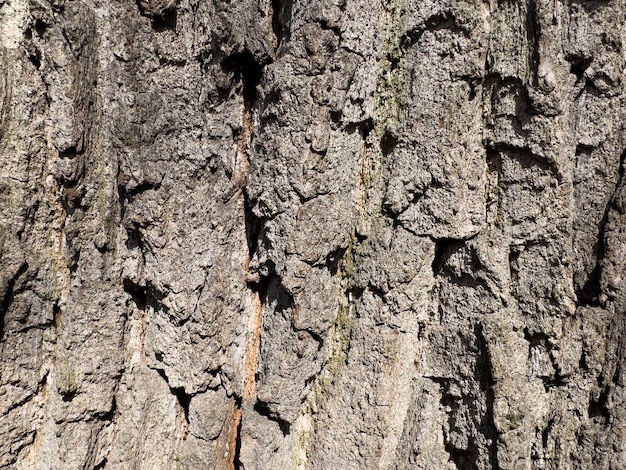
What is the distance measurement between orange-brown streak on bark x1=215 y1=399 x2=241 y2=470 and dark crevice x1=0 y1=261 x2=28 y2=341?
73cm

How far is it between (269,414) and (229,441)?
0.57 ft

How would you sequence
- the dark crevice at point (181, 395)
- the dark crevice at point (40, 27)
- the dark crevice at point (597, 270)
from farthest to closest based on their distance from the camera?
the dark crevice at point (181, 395)
the dark crevice at point (597, 270)
the dark crevice at point (40, 27)

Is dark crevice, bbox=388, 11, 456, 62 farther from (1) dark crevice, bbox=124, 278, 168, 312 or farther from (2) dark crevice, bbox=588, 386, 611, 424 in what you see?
(2) dark crevice, bbox=588, 386, 611, 424

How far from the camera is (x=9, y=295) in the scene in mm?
1533

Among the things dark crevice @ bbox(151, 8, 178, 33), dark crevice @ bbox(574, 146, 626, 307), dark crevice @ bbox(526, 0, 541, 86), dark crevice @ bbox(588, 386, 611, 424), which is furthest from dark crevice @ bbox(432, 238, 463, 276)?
dark crevice @ bbox(151, 8, 178, 33)

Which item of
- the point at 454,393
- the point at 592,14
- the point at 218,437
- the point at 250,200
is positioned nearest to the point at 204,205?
the point at 250,200

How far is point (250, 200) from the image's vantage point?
1.60 m

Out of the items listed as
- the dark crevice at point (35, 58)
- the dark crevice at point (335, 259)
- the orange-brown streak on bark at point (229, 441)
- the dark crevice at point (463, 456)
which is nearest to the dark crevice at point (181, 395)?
the orange-brown streak on bark at point (229, 441)

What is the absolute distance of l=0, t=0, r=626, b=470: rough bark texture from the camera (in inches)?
58.6

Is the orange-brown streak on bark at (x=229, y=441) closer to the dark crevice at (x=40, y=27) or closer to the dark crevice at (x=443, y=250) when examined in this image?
the dark crevice at (x=443, y=250)

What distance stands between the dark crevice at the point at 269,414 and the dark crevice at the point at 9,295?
800 mm

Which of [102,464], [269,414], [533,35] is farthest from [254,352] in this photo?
[533,35]

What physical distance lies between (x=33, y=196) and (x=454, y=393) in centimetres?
141

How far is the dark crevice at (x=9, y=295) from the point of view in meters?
1.52
